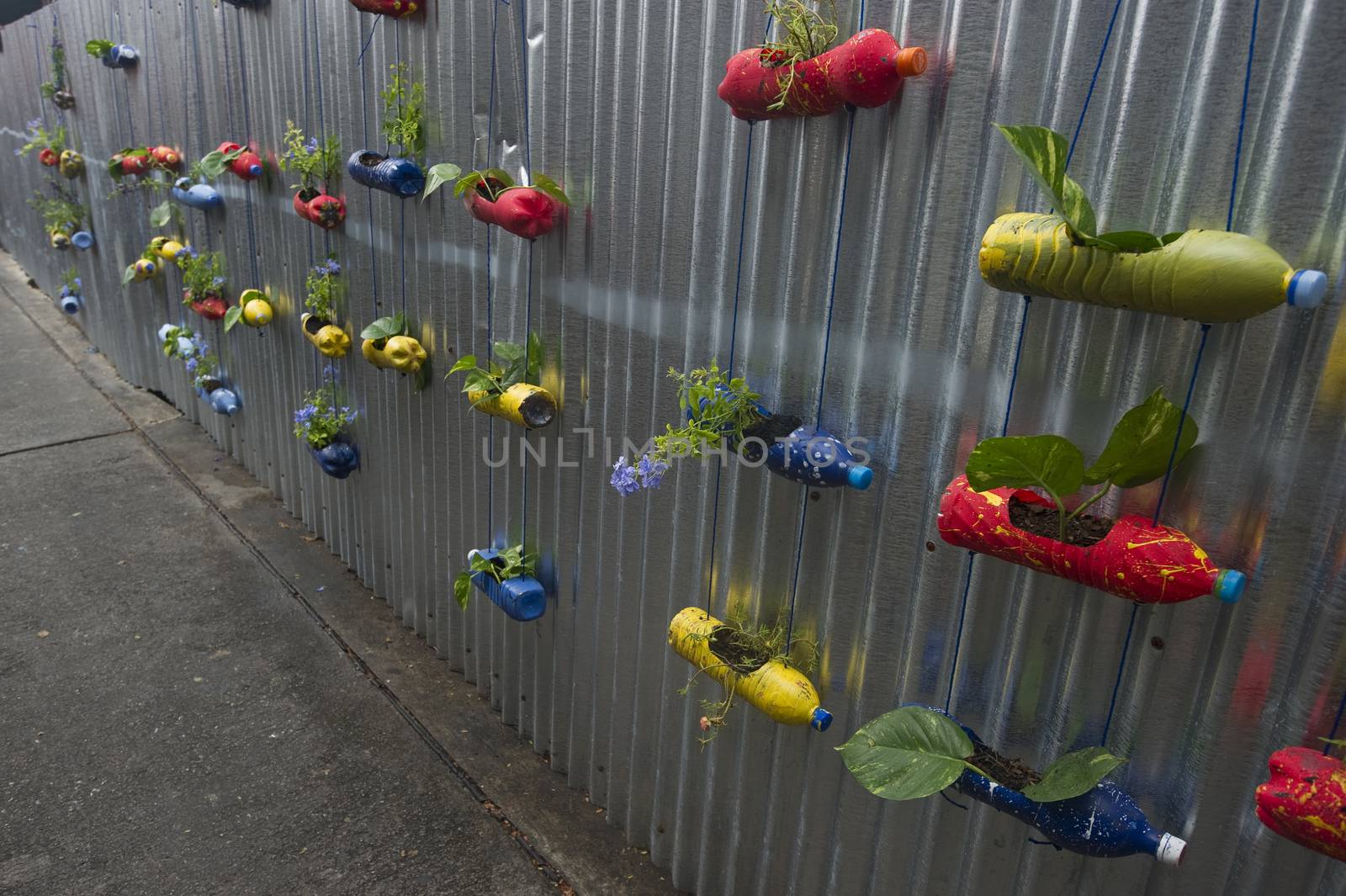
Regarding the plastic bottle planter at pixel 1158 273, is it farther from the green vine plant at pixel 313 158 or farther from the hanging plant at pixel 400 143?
the green vine plant at pixel 313 158

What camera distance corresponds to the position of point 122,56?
559cm

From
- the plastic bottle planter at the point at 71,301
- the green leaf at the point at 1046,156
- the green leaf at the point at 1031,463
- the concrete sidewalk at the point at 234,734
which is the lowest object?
the concrete sidewalk at the point at 234,734

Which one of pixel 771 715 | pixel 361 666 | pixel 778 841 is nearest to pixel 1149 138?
pixel 771 715

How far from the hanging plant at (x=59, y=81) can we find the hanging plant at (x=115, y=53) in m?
1.31

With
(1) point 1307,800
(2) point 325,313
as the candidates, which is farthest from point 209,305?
(1) point 1307,800

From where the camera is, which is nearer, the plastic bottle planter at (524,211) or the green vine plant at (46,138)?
the plastic bottle planter at (524,211)

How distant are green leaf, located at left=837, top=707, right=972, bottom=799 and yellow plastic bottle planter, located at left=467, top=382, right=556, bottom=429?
148cm

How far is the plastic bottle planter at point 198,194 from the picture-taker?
5059 millimetres

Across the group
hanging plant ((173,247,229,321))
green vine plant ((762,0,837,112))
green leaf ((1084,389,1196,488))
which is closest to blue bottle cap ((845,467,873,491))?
green leaf ((1084,389,1196,488))

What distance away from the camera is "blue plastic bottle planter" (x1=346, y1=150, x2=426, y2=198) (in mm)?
3328

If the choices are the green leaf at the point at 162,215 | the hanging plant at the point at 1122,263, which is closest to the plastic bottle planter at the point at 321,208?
the green leaf at the point at 162,215

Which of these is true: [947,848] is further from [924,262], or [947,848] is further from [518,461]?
[518,461]

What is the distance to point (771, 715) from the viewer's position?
2.20 m

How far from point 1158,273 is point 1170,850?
37.9 inches
